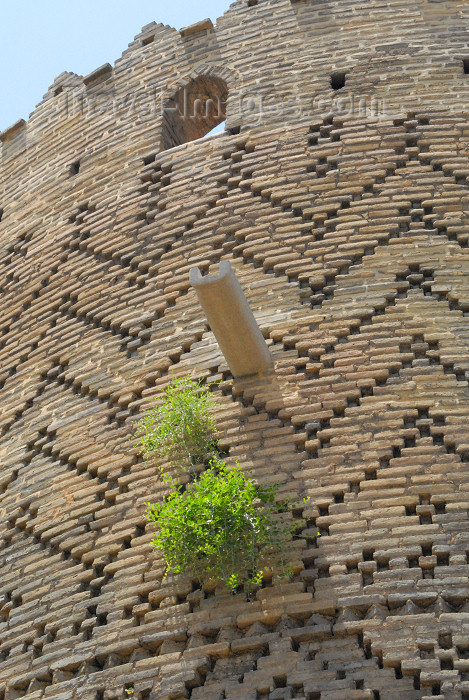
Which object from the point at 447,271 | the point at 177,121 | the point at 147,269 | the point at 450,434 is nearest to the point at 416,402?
the point at 450,434

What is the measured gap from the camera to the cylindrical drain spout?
221 inches

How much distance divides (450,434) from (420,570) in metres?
0.74

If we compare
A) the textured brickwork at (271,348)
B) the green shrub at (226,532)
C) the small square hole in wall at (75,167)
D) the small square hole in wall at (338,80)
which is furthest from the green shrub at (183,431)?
the small square hole in wall at (75,167)

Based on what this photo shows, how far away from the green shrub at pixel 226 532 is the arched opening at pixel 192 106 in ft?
10.4

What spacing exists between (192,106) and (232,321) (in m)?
2.79

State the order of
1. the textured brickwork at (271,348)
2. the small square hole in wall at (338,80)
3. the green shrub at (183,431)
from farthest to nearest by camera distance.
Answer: the small square hole in wall at (338,80), the green shrub at (183,431), the textured brickwork at (271,348)

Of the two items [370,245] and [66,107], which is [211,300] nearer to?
[370,245]

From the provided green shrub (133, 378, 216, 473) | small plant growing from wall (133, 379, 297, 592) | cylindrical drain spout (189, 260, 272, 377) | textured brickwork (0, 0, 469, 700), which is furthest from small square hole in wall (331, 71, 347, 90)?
small plant growing from wall (133, 379, 297, 592)

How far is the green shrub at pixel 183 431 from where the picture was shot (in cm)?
593

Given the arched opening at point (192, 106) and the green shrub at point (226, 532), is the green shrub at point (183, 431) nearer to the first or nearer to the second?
the green shrub at point (226, 532)

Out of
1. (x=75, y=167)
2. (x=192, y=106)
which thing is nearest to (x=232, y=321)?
(x=192, y=106)

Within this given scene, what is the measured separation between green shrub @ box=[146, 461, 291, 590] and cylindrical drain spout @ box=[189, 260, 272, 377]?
2.24ft

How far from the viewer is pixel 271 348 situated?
20.3 ft

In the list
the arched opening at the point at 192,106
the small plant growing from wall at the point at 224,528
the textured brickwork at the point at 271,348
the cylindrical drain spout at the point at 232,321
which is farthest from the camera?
the arched opening at the point at 192,106
